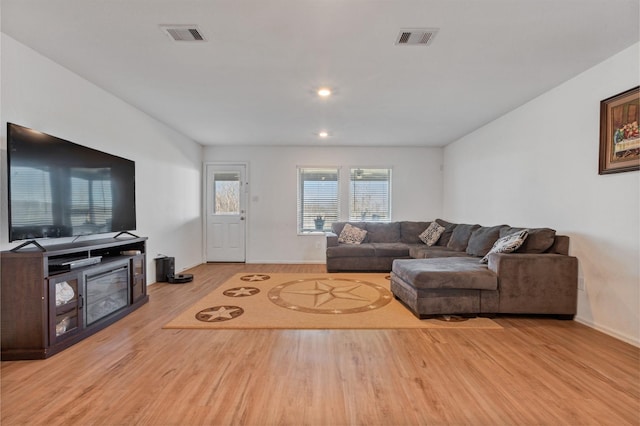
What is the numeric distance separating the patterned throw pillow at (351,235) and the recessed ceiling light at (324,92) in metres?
2.84

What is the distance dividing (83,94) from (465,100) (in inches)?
168

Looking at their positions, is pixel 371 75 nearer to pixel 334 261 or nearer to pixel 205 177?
pixel 334 261

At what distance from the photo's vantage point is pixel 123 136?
144 inches

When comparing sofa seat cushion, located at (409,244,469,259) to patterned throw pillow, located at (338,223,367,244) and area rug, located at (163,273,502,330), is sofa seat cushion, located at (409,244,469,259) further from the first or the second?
patterned throw pillow, located at (338,223,367,244)

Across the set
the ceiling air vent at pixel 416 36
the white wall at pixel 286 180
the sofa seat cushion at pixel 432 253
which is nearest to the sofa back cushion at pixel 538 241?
the sofa seat cushion at pixel 432 253

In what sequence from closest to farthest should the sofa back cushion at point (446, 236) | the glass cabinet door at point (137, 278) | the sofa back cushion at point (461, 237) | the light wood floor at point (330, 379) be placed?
the light wood floor at point (330, 379) → the glass cabinet door at point (137, 278) → the sofa back cushion at point (461, 237) → the sofa back cushion at point (446, 236)

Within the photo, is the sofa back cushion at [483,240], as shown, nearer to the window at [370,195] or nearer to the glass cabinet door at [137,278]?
the window at [370,195]

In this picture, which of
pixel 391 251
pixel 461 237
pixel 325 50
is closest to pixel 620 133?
pixel 461 237

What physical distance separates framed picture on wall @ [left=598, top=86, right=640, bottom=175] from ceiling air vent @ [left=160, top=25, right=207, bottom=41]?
3.53 m

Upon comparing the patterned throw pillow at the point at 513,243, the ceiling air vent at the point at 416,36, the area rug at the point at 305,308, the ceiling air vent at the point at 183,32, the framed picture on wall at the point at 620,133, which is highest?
the ceiling air vent at the point at 416,36

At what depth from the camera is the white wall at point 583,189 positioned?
2473 millimetres

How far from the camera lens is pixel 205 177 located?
6.12 m

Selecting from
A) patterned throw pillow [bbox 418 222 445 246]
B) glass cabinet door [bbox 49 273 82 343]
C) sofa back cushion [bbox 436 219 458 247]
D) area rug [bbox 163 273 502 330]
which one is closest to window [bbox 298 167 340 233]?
patterned throw pillow [bbox 418 222 445 246]

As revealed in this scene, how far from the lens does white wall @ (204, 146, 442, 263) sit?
241 inches
